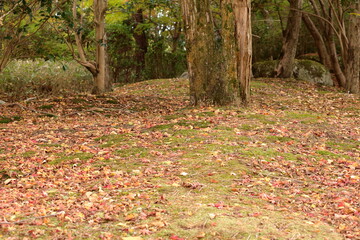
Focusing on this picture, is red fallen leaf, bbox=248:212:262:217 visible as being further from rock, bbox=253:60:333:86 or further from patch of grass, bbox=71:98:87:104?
rock, bbox=253:60:333:86

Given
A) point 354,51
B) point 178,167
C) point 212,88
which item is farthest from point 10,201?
point 354,51

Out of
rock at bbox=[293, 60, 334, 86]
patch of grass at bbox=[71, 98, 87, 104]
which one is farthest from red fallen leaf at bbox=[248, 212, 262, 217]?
rock at bbox=[293, 60, 334, 86]

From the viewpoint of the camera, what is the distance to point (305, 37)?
24.2 m

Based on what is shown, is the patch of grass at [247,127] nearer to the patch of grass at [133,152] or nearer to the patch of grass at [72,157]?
the patch of grass at [133,152]

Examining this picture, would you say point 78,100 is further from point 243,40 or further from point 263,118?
point 263,118

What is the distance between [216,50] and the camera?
33.5 feet

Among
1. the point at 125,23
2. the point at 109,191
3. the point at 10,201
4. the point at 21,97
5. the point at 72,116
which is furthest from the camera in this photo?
the point at 125,23

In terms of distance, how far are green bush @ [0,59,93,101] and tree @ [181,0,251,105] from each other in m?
4.90

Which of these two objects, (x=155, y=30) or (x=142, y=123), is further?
(x=155, y=30)

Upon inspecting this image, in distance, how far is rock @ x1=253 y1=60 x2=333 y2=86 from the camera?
19.8 meters

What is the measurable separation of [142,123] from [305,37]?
1735cm

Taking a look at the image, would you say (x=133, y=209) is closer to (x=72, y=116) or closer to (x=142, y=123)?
(x=142, y=123)

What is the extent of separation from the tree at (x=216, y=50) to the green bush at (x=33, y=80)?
4.90 meters

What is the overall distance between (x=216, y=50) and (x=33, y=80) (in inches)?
282
